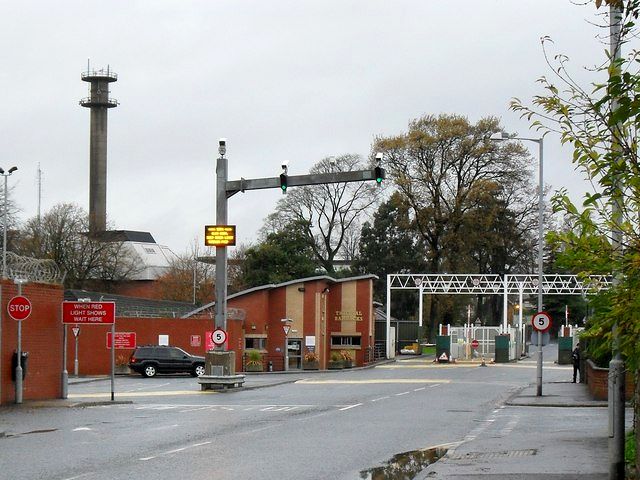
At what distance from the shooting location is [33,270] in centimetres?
3047

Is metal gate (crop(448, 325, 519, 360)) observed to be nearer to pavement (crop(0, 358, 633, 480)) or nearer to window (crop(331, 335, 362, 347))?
window (crop(331, 335, 362, 347))

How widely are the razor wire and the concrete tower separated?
62.8 m

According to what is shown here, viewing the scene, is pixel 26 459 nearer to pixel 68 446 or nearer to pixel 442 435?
pixel 68 446

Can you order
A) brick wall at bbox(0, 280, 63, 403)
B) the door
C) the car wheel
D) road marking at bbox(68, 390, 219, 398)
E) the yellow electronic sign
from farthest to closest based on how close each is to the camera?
the door < the car wheel < the yellow electronic sign < road marking at bbox(68, 390, 219, 398) < brick wall at bbox(0, 280, 63, 403)

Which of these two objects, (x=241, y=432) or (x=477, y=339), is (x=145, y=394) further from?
(x=477, y=339)

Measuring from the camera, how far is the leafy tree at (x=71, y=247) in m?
84.1

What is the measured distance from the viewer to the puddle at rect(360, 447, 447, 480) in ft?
49.4

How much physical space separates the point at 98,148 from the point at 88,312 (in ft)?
228

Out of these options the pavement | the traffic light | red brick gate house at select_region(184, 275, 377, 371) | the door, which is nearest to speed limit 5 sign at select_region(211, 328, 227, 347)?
the pavement

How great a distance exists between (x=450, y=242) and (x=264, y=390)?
40750mm

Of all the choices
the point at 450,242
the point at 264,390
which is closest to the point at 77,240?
the point at 450,242

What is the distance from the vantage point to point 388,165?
81062mm

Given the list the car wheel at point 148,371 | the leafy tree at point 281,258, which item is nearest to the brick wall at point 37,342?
the car wheel at point 148,371

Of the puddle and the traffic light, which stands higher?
the traffic light
